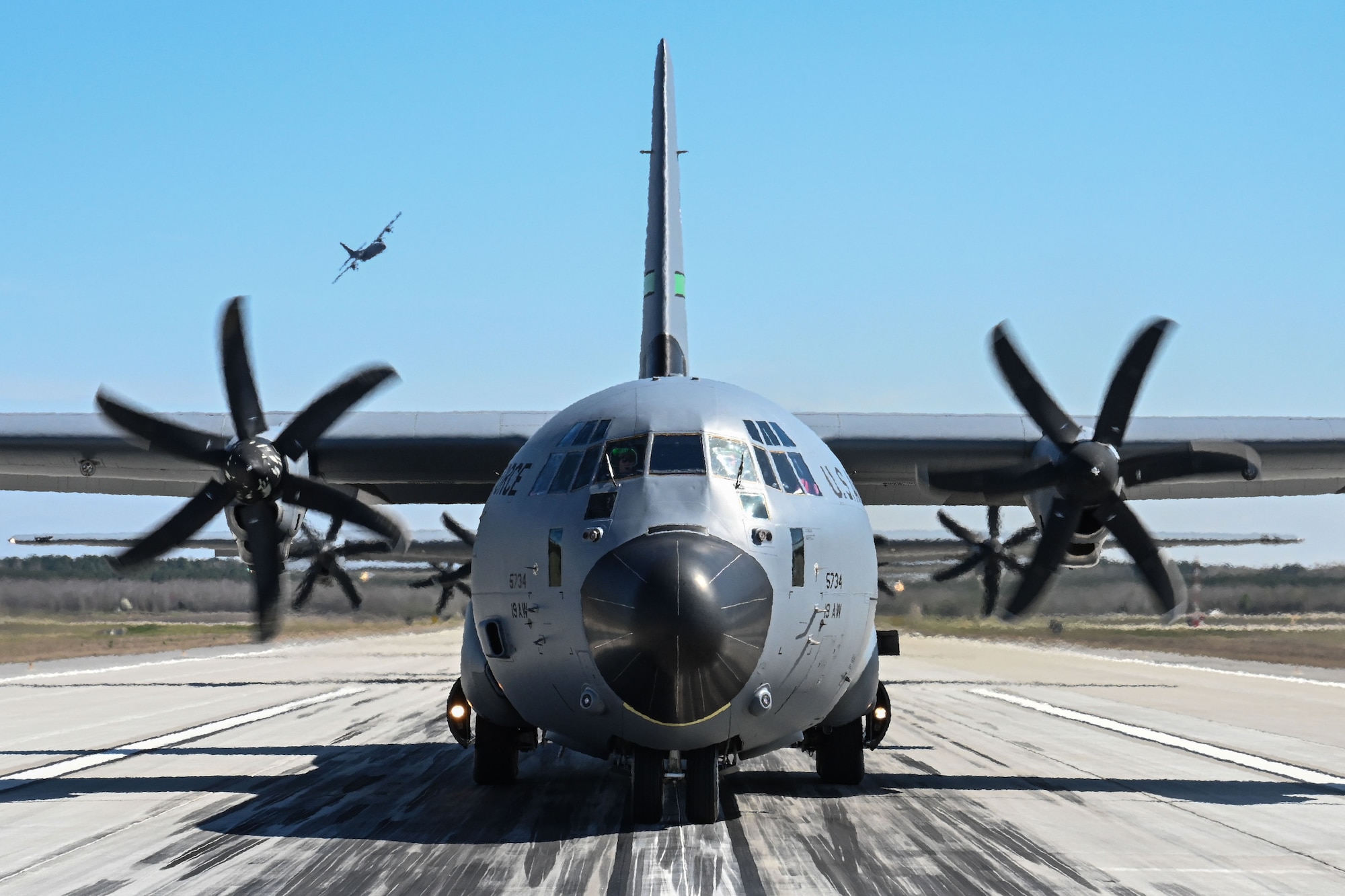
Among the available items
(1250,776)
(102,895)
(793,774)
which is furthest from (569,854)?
(1250,776)

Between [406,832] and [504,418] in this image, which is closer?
[406,832]

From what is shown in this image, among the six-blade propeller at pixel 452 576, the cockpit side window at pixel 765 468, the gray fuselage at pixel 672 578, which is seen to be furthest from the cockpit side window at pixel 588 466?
the six-blade propeller at pixel 452 576

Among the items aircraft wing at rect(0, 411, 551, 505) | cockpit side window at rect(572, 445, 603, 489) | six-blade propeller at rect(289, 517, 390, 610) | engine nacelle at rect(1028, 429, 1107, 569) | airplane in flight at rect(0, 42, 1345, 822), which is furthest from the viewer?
six-blade propeller at rect(289, 517, 390, 610)

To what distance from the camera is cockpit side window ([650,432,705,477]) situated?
9.65 m

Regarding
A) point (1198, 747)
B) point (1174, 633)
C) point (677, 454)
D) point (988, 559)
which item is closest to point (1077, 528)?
point (1198, 747)

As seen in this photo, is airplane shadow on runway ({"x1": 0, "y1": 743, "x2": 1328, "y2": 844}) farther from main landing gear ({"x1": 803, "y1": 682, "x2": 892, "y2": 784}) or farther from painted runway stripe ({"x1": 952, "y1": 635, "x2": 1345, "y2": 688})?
painted runway stripe ({"x1": 952, "y1": 635, "x2": 1345, "y2": 688})

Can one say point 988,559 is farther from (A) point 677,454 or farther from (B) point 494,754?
(A) point 677,454

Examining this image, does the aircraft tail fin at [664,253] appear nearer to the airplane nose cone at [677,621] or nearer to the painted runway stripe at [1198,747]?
the airplane nose cone at [677,621]

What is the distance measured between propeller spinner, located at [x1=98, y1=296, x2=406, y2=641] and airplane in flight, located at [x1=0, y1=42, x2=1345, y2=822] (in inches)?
1.1

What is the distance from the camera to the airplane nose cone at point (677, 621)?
8.52 m

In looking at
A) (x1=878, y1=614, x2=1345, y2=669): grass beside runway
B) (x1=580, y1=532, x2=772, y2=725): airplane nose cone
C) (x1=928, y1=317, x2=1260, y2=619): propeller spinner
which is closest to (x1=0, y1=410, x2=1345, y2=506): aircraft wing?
(x1=928, y1=317, x2=1260, y2=619): propeller spinner

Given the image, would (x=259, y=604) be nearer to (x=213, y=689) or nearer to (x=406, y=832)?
(x=406, y=832)

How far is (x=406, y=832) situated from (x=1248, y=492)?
49.0 ft

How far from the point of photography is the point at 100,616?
52.8 metres
